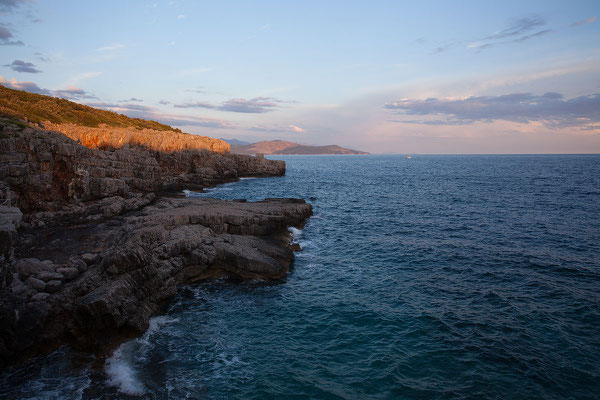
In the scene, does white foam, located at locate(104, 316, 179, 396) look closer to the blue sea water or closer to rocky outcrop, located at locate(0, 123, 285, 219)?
the blue sea water

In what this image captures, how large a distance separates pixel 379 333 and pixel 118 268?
15506mm

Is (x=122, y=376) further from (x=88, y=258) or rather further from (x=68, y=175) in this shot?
(x=68, y=175)

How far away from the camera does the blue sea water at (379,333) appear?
48.0 feet

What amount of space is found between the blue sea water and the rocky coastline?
130 cm

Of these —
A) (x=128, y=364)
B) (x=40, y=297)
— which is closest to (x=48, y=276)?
(x=40, y=297)

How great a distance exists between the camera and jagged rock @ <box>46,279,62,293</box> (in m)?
19.1

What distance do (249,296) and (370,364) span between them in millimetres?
10007

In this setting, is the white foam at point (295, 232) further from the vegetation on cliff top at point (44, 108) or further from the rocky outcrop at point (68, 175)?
the vegetation on cliff top at point (44, 108)

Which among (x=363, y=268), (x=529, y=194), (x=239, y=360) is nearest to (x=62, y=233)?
(x=239, y=360)

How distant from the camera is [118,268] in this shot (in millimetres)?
20078

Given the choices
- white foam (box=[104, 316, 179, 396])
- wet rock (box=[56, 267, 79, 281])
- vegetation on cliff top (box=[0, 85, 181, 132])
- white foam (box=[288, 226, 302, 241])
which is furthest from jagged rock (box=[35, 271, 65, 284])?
vegetation on cliff top (box=[0, 85, 181, 132])

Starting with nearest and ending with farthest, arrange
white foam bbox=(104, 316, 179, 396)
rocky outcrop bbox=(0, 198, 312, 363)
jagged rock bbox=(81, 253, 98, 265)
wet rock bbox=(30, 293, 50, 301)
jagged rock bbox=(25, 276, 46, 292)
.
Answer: white foam bbox=(104, 316, 179, 396) → rocky outcrop bbox=(0, 198, 312, 363) → wet rock bbox=(30, 293, 50, 301) → jagged rock bbox=(25, 276, 46, 292) → jagged rock bbox=(81, 253, 98, 265)

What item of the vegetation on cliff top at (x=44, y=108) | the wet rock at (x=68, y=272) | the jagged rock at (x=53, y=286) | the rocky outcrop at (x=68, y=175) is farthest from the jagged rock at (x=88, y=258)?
the vegetation on cliff top at (x=44, y=108)

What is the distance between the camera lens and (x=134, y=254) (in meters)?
20.6
